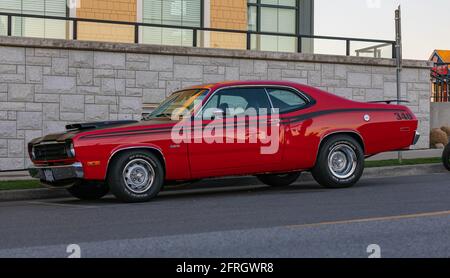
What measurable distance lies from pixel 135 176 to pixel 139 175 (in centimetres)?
5

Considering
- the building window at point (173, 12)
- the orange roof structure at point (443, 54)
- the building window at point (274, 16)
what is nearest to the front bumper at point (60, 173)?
the building window at point (173, 12)

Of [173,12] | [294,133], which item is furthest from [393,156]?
[294,133]

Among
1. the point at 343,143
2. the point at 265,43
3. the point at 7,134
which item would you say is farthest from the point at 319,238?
the point at 265,43

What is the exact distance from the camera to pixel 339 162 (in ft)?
40.3

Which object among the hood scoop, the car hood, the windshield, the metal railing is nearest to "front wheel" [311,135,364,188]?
the windshield

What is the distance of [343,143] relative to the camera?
12.2 meters

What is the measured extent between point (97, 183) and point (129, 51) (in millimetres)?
7644

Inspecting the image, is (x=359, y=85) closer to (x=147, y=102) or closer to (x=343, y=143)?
(x=147, y=102)

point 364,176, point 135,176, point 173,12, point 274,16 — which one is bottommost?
point 364,176

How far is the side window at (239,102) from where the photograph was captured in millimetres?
11642

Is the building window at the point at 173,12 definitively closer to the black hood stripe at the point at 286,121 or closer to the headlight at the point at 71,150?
the black hood stripe at the point at 286,121

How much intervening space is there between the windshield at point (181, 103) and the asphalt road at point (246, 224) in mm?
1232

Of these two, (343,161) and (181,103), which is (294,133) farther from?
(181,103)
